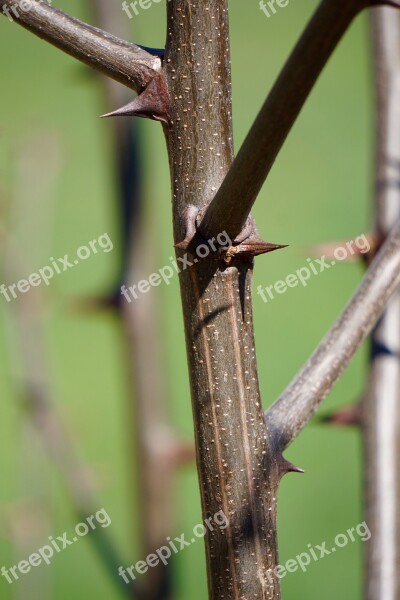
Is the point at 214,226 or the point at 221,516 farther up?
the point at 214,226

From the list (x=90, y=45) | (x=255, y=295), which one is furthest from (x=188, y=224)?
(x=255, y=295)

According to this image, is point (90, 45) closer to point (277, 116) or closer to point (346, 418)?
point (277, 116)

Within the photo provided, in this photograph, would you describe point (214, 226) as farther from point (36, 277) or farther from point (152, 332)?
point (36, 277)

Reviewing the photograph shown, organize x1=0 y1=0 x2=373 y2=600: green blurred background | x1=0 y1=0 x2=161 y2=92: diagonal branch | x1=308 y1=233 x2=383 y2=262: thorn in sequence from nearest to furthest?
1. x1=0 y1=0 x2=161 y2=92: diagonal branch
2. x1=308 y1=233 x2=383 y2=262: thorn
3. x1=0 y1=0 x2=373 y2=600: green blurred background

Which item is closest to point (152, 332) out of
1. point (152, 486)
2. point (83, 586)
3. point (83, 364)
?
point (152, 486)

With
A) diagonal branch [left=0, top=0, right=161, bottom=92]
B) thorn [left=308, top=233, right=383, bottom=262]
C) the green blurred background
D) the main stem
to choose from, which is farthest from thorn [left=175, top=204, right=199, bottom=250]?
the green blurred background

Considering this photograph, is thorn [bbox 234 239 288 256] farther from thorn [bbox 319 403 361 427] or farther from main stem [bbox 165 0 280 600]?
thorn [bbox 319 403 361 427]

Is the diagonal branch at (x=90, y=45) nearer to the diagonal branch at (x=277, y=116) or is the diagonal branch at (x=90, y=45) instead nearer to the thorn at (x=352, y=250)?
the diagonal branch at (x=277, y=116)
